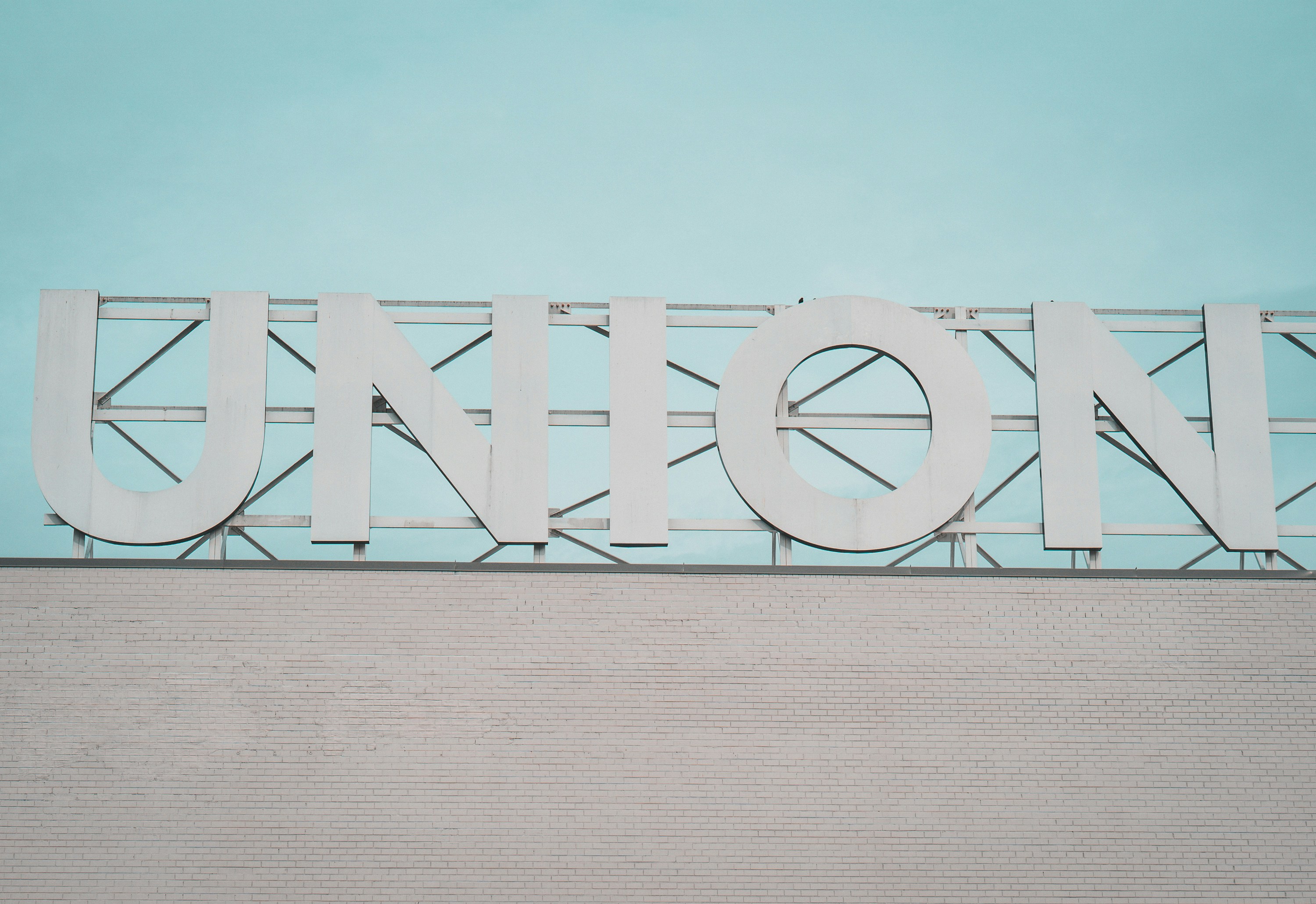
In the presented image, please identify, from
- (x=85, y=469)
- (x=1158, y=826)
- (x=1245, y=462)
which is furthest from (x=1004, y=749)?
(x=85, y=469)

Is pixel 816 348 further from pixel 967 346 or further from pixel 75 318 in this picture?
pixel 75 318

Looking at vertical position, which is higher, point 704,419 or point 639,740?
point 704,419

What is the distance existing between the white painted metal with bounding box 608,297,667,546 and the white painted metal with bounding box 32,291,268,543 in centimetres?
395

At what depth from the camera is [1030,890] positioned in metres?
11.8

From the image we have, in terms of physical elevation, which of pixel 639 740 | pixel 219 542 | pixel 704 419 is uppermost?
pixel 704 419

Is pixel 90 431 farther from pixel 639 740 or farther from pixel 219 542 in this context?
pixel 639 740

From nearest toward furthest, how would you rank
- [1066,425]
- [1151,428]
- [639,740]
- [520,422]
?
[639,740]
[520,422]
[1066,425]
[1151,428]

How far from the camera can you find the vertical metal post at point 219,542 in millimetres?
12625

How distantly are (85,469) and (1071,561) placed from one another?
11.2 metres

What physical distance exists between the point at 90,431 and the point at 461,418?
162 inches

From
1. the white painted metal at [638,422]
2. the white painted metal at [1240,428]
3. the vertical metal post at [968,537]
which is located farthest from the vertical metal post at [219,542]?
the white painted metal at [1240,428]

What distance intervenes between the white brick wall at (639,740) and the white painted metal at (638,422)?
0.73 m

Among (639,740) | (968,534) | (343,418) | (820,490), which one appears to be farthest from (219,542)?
(968,534)

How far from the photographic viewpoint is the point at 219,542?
41.6ft
